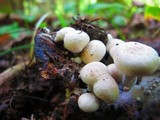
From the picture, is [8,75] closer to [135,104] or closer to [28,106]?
[28,106]

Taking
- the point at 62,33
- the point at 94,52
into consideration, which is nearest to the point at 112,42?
the point at 94,52

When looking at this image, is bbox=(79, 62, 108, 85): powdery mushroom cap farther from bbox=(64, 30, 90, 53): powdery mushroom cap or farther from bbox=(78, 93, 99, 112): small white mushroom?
bbox=(64, 30, 90, 53): powdery mushroom cap

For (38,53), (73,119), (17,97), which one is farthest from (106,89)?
(17,97)

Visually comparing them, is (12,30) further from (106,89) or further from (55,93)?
(106,89)

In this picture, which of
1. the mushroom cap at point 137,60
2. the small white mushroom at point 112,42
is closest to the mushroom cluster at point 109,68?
the mushroom cap at point 137,60

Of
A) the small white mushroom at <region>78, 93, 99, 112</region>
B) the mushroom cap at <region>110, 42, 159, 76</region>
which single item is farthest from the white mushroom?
the small white mushroom at <region>78, 93, 99, 112</region>
